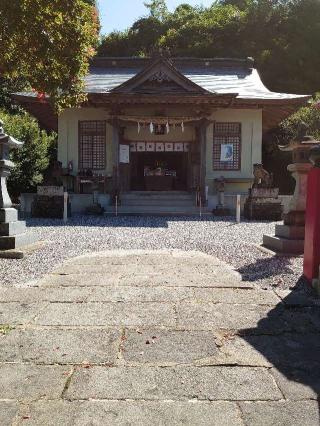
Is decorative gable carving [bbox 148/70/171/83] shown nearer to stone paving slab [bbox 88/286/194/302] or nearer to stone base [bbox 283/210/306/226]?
stone base [bbox 283/210/306/226]

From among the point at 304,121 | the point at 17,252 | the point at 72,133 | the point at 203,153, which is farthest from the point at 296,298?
the point at 304,121

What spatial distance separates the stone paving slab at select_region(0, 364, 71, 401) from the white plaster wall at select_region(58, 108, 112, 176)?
1492 centimetres

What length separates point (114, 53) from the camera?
33125 mm

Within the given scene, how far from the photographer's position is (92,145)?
696 inches

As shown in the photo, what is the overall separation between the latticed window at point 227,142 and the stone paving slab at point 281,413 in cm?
1559

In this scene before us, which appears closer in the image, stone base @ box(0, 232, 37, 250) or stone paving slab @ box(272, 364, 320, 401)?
stone paving slab @ box(272, 364, 320, 401)

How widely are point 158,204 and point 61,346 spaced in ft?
42.2

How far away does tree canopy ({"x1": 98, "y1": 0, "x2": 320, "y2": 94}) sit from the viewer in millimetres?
26766

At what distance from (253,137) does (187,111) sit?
9.68 ft

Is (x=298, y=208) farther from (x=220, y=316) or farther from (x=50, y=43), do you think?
(x=50, y=43)

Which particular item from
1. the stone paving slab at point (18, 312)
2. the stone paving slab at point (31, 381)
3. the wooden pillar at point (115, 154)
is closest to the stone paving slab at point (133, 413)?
the stone paving slab at point (31, 381)

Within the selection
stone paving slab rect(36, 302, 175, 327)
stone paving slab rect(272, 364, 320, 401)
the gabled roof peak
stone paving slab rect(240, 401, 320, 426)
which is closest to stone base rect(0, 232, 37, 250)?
stone paving slab rect(36, 302, 175, 327)

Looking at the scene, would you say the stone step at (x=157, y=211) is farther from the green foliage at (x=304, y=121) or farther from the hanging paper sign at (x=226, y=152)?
the green foliage at (x=304, y=121)

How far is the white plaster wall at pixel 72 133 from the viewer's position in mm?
17500
